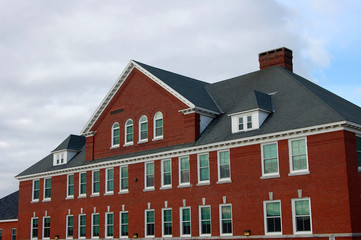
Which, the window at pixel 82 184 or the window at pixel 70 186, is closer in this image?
the window at pixel 82 184

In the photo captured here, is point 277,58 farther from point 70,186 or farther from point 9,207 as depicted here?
point 9,207

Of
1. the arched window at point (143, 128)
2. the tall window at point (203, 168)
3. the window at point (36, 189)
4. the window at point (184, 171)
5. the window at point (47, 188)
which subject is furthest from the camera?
the window at point (36, 189)

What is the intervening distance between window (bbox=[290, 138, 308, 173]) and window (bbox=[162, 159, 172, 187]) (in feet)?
33.6

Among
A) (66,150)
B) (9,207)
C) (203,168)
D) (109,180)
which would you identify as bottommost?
(9,207)

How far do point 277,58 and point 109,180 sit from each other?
16.9 meters

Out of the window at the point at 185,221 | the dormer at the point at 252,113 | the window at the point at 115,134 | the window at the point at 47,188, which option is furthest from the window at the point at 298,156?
the window at the point at 47,188

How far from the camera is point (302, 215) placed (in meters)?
29.4

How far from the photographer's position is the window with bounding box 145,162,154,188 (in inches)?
1518

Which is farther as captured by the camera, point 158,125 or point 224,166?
point 158,125

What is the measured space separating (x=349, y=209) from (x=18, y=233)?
34193 millimetres

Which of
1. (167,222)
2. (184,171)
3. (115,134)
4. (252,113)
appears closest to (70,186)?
(115,134)

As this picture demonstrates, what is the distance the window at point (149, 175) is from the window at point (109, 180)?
405 centimetres

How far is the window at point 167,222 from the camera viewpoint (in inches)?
1438

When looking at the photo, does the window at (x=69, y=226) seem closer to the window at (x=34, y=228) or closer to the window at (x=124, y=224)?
the window at (x=34, y=228)
